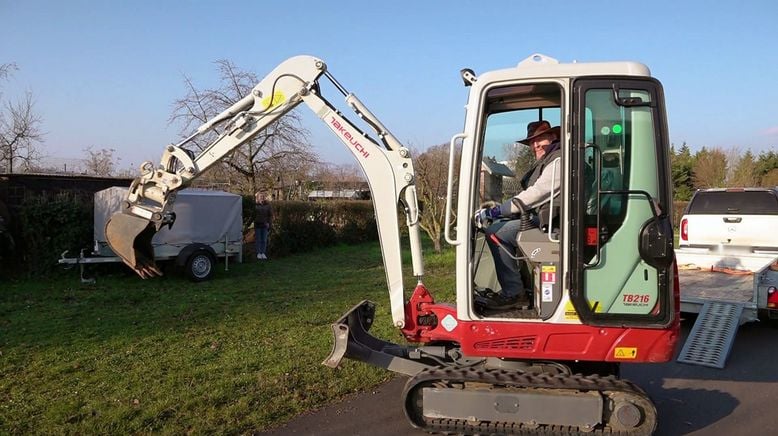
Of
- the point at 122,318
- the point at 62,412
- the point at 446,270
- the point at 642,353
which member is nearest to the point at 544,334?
the point at 642,353

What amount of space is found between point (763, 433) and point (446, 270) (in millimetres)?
8953

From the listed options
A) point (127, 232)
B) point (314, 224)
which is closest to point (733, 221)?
point (127, 232)

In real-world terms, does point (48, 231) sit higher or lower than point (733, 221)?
lower

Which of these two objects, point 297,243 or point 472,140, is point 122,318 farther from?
point 297,243

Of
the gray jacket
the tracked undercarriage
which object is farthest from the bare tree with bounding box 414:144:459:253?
the tracked undercarriage

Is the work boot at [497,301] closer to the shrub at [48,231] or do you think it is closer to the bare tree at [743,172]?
the shrub at [48,231]

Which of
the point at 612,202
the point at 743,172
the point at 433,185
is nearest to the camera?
the point at 612,202

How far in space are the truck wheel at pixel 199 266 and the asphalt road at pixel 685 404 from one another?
725cm

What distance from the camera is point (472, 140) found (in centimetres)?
420

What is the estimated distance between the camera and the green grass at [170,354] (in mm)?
4758

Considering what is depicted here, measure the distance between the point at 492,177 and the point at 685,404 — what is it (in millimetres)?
2726

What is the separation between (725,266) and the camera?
8750mm

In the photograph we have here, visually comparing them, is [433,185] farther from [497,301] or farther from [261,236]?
[497,301]

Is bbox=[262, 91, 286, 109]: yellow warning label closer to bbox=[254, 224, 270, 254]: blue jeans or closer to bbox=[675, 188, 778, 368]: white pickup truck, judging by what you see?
bbox=[675, 188, 778, 368]: white pickup truck
